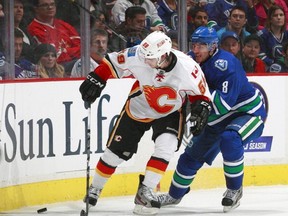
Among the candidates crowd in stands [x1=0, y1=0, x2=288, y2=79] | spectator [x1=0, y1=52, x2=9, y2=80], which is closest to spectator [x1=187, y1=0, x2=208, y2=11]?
crowd in stands [x1=0, y1=0, x2=288, y2=79]

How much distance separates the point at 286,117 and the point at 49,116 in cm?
240

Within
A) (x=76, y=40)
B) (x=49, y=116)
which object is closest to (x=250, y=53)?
(x=76, y=40)

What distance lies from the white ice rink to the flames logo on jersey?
2.37 ft

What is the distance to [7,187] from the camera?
7.57m

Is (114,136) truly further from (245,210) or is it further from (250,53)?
(250,53)

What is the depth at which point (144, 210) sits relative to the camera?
24.1ft

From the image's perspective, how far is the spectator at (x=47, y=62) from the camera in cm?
815

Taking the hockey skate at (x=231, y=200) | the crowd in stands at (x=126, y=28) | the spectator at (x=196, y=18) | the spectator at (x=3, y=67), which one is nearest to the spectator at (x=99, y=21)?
the crowd in stands at (x=126, y=28)

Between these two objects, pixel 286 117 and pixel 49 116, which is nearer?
pixel 49 116

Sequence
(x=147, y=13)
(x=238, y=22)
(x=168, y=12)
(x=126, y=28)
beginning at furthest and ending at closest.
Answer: (x=238, y=22) < (x=168, y=12) < (x=147, y=13) < (x=126, y=28)

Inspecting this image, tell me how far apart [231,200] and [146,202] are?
2.24ft

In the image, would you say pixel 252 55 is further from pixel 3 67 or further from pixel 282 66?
pixel 3 67

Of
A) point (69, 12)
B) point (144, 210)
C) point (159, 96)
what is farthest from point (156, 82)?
point (69, 12)

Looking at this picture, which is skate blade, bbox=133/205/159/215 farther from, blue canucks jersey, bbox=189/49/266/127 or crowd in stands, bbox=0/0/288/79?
crowd in stands, bbox=0/0/288/79
